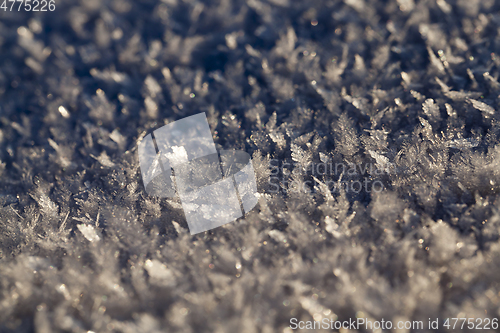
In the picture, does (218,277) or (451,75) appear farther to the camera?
(451,75)

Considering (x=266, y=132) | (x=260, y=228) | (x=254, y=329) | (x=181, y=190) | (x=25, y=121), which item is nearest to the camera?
(x=254, y=329)

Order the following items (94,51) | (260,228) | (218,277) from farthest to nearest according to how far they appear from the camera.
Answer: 1. (94,51)
2. (260,228)
3. (218,277)

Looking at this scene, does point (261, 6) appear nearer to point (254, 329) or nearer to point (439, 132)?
point (439, 132)

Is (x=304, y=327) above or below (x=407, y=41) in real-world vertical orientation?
below

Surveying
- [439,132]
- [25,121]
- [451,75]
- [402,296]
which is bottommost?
[25,121]

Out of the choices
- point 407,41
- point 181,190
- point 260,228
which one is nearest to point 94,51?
point 181,190

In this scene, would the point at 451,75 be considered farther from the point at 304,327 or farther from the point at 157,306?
the point at 157,306

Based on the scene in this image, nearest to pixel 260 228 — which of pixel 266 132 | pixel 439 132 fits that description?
pixel 266 132
